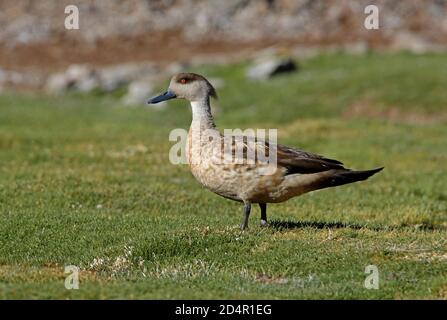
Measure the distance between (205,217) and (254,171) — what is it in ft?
10.3

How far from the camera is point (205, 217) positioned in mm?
15211

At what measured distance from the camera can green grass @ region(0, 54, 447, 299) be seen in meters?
10.5

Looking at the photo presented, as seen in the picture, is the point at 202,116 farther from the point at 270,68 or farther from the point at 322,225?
the point at 270,68

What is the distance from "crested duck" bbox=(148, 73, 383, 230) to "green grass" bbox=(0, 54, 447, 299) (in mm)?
623

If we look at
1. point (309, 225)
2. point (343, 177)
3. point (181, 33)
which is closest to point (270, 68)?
point (181, 33)

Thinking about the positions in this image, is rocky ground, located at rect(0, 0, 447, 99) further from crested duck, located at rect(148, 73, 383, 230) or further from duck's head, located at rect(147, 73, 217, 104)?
crested duck, located at rect(148, 73, 383, 230)

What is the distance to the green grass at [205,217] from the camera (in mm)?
10523

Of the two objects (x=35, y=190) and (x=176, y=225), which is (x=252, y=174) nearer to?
(x=176, y=225)

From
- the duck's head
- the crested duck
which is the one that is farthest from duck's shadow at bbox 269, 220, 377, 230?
the duck's head

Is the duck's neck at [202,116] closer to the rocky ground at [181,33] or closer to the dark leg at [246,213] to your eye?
the dark leg at [246,213]

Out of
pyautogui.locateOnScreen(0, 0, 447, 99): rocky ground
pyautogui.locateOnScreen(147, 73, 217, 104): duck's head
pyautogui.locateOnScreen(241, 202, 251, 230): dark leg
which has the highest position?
pyautogui.locateOnScreen(0, 0, 447, 99): rocky ground

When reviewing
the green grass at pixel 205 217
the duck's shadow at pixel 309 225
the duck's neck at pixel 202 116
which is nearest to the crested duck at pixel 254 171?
the duck's neck at pixel 202 116

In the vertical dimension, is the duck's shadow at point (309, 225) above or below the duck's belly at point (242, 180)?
below
